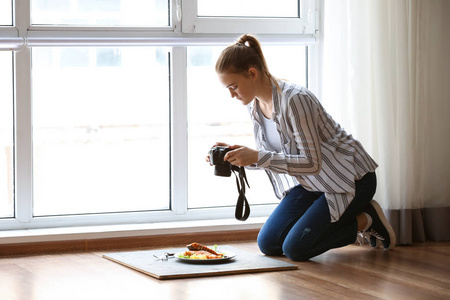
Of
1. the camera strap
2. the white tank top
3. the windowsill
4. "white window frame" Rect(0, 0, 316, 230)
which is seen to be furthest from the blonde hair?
the windowsill

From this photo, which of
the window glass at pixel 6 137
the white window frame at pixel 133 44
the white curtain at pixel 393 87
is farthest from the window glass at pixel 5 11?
the white curtain at pixel 393 87

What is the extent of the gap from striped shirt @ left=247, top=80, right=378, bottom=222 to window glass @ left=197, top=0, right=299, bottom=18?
71 centimetres

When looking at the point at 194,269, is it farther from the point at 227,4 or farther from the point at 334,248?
the point at 227,4

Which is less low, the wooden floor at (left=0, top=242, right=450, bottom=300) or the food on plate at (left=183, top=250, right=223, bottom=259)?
the food on plate at (left=183, top=250, right=223, bottom=259)

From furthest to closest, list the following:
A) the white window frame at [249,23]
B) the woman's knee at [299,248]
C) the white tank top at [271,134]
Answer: the white window frame at [249,23] < the white tank top at [271,134] < the woman's knee at [299,248]

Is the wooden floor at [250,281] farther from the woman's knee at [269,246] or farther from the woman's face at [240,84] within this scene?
the woman's face at [240,84]

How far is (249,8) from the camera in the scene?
148 inches

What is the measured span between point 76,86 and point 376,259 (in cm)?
161

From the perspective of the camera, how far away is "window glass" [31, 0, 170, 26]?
136 inches

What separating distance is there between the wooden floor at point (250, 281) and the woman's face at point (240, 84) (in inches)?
27.8

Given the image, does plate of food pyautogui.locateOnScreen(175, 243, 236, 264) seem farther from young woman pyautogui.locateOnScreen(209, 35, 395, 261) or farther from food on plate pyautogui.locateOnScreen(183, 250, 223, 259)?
young woman pyautogui.locateOnScreen(209, 35, 395, 261)

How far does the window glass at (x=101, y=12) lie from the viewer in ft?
11.3

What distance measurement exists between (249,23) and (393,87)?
2.61 feet

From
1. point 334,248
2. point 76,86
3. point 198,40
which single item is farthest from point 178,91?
point 334,248
